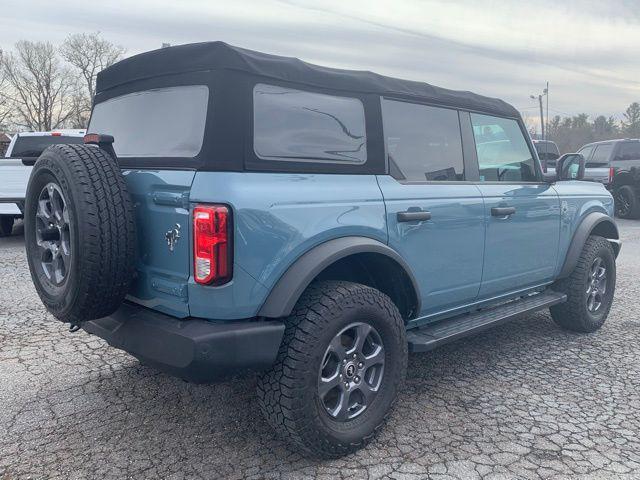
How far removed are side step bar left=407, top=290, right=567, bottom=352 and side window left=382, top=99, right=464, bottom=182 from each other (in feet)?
3.03

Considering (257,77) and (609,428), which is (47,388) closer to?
(257,77)

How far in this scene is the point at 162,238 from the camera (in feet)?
8.56

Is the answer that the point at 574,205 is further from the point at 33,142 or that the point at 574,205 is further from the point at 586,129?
the point at 586,129

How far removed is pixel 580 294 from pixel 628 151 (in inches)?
441

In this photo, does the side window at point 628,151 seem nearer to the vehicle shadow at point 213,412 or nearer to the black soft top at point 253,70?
the vehicle shadow at point 213,412

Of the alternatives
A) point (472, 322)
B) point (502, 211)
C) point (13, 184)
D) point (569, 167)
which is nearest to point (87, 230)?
point (472, 322)

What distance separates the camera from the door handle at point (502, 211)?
376 cm

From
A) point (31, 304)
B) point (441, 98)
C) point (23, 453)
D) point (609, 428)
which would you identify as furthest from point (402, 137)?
point (31, 304)

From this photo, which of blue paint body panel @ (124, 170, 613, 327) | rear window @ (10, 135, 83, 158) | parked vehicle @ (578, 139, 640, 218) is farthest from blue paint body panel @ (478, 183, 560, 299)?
parked vehicle @ (578, 139, 640, 218)

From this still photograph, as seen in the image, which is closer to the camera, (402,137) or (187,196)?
(187,196)

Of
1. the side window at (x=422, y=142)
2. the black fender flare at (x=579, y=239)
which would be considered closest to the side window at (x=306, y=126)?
the side window at (x=422, y=142)

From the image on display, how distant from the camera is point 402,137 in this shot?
3.41m

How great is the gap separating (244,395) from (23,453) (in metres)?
1.21

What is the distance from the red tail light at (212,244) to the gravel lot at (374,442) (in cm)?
96
